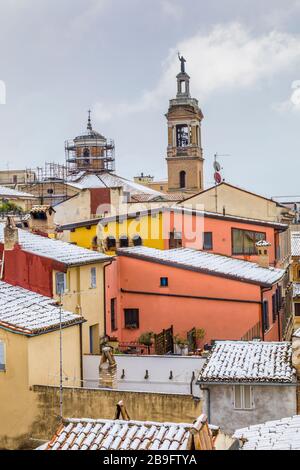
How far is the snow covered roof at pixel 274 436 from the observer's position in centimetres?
1110

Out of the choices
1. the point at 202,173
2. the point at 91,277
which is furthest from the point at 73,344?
the point at 202,173

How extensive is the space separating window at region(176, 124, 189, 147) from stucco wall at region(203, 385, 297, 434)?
177ft

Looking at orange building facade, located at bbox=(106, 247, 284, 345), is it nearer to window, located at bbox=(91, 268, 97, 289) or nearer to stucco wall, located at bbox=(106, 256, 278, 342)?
stucco wall, located at bbox=(106, 256, 278, 342)

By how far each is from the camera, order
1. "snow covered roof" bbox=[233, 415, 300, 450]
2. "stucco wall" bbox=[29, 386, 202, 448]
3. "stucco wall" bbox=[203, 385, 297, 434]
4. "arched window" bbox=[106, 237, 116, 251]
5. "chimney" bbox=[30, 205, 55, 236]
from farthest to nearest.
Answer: "arched window" bbox=[106, 237, 116, 251]
"chimney" bbox=[30, 205, 55, 236]
"stucco wall" bbox=[203, 385, 297, 434]
"stucco wall" bbox=[29, 386, 202, 448]
"snow covered roof" bbox=[233, 415, 300, 450]

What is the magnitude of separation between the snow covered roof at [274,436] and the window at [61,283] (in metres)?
10.7

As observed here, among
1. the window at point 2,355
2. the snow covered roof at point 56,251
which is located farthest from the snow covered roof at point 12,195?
the window at point 2,355

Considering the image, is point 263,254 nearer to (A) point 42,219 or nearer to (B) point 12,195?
(A) point 42,219

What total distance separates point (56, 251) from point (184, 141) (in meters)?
49.2

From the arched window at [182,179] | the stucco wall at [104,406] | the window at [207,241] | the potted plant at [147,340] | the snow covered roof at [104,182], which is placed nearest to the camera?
the stucco wall at [104,406]

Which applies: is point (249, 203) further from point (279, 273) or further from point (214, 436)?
point (214, 436)

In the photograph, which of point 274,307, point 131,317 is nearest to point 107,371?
point 131,317

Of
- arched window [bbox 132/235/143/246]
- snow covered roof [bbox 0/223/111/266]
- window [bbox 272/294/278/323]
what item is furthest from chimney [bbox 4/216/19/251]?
window [bbox 272/294/278/323]

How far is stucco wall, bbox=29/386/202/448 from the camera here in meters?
16.6

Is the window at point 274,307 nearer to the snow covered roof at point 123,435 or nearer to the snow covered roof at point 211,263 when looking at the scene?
the snow covered roof at point 211,263
